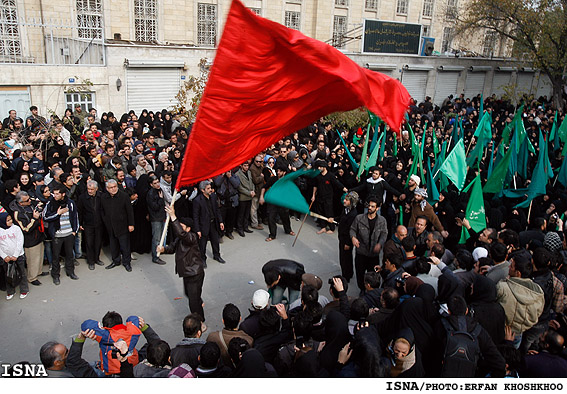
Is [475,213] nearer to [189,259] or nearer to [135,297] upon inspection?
[189,259]

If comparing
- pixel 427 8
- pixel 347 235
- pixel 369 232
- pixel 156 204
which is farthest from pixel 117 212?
pixel 427 8

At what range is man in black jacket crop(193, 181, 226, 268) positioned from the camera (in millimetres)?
7566

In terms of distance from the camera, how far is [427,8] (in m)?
31.3

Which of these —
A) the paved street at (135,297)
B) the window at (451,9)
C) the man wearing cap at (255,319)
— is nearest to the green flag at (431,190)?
the paved street at (135,297)

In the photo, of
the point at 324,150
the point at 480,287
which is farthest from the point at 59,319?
the point at 324,150

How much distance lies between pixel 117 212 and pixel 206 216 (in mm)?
1381

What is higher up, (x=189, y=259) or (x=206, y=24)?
(x=206, y=24)

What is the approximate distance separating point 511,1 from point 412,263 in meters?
22.2

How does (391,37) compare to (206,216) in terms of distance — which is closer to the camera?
(206,216)

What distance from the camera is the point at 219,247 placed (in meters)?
8.45

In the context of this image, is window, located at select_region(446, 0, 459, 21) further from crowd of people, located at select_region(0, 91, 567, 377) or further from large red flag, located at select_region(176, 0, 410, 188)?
large red flag, located at select_region(176, 0, 410, 188)

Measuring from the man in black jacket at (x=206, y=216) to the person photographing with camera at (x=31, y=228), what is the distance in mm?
2240

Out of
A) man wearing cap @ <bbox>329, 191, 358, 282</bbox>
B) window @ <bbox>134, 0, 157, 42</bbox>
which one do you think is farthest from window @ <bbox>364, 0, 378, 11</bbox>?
man wearing cap @ <bbox>329, 191, 358, 282</bbox>

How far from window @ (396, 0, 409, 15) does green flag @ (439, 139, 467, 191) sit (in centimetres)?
2525
